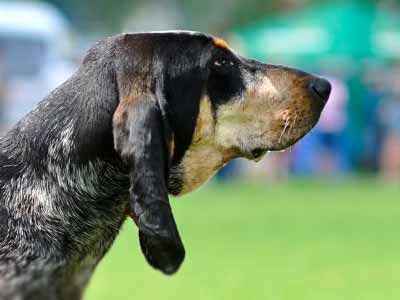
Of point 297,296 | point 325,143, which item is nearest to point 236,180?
point 325,143

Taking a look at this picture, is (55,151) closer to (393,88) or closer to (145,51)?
(145,51)

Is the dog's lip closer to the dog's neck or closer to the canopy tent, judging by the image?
the dog's neck

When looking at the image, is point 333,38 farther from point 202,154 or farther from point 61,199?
point 61,199

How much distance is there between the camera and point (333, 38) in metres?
29.5

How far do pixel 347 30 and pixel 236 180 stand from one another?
499 cm

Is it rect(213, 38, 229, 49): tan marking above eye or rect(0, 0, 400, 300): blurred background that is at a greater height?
rect(213, 38, 229, 49): tan marking above eye

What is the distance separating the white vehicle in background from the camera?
28.2m

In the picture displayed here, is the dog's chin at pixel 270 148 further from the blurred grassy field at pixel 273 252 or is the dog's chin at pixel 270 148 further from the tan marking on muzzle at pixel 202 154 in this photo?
the blurred grassy field at pixel 273 252

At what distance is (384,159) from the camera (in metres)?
29.6

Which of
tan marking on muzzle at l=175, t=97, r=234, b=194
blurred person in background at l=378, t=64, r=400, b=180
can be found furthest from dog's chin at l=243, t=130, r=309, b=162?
blurred person in background at l=378, t=64, r=400, b=180

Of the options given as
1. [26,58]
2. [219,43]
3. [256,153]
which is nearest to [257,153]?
[256,153]

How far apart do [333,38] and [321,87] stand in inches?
914

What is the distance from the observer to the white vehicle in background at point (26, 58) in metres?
28.2

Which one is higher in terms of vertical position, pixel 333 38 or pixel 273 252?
pixel 273 252
